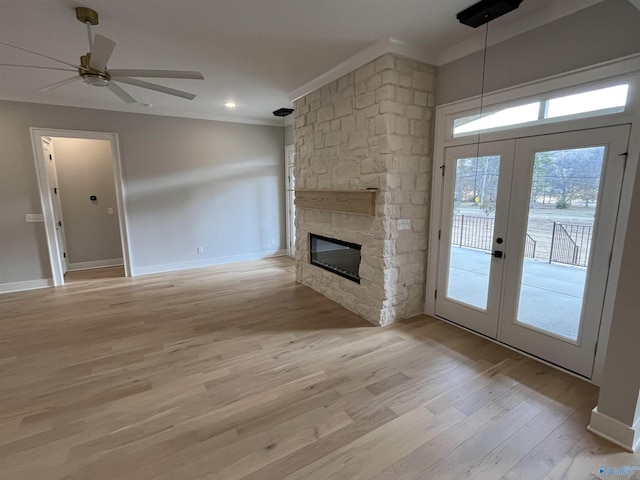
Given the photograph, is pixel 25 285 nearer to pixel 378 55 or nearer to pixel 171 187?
pixel 171 187

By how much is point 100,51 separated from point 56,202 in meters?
4.39

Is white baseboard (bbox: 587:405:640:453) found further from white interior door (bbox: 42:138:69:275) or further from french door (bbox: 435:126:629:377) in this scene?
white interior door (bbox: 42:138:69:275)

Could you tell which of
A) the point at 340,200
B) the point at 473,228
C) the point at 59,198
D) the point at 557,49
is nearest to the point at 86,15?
the point at 340,200

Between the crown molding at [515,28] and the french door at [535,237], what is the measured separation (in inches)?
34.4

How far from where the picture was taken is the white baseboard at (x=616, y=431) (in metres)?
1.74

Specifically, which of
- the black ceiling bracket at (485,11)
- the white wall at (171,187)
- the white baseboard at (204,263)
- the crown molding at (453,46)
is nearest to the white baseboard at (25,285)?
the white wall at (171,187)

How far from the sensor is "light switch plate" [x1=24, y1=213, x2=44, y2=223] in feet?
15.0

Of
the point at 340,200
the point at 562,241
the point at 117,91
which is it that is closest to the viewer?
the point at 562,241

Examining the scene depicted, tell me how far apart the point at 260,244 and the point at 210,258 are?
106cm

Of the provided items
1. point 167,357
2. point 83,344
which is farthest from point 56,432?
point 83,344

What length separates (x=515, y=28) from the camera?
254cm

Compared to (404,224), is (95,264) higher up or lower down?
lower down

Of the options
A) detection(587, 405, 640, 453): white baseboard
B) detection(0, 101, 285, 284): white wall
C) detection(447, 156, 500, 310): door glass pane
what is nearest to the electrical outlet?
detection(447, 156, 500, 310): door glass pane

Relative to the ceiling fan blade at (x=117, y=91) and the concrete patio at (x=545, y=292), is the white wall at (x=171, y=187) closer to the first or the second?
the ceiling fan blade at (x=117, y=91)
